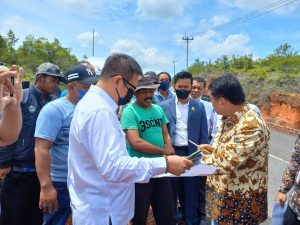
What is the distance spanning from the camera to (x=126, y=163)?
1.98 meters

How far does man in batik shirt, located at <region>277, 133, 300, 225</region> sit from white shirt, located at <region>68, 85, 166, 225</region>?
4.23ft

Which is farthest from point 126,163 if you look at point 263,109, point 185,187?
point 263,109

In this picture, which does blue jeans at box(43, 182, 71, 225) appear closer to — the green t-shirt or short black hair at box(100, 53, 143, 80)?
the green t-shirt

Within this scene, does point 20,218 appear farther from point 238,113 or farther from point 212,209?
point 238,113

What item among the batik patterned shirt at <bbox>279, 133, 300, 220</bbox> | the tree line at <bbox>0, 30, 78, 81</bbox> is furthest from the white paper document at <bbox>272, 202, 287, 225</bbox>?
the tree line at <bbox>0, 30, 78, 81</bbox>

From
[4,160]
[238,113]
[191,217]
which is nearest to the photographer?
[238,113]

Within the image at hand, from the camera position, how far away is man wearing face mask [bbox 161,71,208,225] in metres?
4.18

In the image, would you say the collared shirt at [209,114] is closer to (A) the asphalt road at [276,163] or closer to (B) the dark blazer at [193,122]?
(B) the dark blazer at [193,122]

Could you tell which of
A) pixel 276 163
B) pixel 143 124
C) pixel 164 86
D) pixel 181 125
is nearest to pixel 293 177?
pixel 143 124

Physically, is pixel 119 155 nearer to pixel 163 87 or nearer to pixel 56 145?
pixel 56 145

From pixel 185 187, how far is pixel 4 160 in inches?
84.9

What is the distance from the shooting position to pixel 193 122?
4.20 meters

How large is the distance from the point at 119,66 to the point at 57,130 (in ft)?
3.09

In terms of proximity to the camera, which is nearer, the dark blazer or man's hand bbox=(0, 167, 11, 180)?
man's hand bbox=(0, 167, 11, 180)
